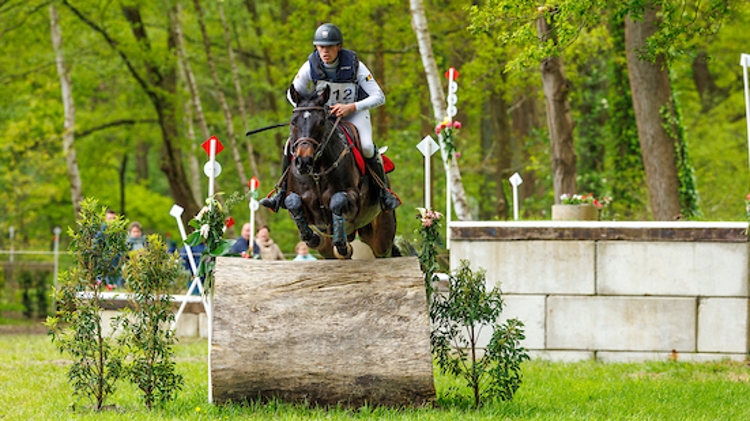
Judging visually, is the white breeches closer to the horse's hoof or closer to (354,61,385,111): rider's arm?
(354,61,385,111): rider's arm

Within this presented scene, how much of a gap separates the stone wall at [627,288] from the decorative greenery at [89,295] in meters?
5.69

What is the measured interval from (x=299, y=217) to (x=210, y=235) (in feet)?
3.15

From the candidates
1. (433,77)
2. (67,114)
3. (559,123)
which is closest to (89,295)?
(433,77)

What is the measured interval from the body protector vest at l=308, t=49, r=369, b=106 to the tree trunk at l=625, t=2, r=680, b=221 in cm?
969

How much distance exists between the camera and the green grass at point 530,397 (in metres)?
7.60

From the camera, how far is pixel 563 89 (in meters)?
16.2

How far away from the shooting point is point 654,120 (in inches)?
664

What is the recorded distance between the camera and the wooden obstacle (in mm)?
7531

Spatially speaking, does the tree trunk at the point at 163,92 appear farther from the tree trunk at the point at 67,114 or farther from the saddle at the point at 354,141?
the saddle at the point at 354,141

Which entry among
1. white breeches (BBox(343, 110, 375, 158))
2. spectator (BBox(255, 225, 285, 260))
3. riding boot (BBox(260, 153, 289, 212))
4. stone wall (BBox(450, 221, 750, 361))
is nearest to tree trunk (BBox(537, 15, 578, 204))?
stone wall (BBox(450, 221, 750, 361))

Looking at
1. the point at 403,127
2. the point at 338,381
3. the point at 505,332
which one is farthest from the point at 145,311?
the point at 403,127

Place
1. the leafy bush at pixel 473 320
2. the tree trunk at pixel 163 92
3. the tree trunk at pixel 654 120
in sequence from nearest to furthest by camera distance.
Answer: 1. the leafy bush at pixel 473 320
2. the tree trunk at pixel 654 120
3. the tree trunk at pixel 163 92

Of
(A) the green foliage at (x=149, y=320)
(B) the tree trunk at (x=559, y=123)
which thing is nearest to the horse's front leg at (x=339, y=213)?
(A) the green foliage at (x=149, y=320)

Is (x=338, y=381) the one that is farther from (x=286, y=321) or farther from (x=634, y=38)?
(x=634, y=38)
